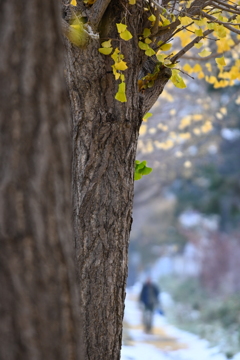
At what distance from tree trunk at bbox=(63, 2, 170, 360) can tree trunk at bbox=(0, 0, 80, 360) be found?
1620 millimetres

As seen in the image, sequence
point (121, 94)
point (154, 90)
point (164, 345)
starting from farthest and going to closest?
point (164, 345) < point (154, 90) < point (121, 94)

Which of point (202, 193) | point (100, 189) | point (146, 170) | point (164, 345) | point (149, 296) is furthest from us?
point (202, 193)

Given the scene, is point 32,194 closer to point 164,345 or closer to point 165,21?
point 165,21

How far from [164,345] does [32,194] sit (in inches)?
482

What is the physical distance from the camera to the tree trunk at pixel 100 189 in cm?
349

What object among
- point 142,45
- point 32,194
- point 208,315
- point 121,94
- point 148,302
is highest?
point 148,302

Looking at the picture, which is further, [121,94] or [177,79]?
[177,79]

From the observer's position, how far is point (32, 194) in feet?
5.91

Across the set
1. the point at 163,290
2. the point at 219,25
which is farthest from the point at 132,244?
the point at 219,25

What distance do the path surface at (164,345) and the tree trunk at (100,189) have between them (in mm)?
6332

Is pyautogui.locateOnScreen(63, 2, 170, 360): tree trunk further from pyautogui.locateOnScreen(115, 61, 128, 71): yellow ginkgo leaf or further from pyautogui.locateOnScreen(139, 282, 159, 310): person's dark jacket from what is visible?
pyautogui.locateOnScreen(139, 282, 159, 310): person's dark jacket

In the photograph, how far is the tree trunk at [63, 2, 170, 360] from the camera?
3.49 metres

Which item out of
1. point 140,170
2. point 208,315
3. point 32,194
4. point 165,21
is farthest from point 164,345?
point 32,194

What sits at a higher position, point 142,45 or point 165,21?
point 165,21
